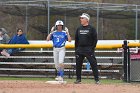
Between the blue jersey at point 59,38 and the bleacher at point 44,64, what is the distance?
2.90m

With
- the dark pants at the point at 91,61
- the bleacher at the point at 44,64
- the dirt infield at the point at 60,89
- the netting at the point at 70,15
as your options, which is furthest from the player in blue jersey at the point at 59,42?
the netting at the point at 70,15

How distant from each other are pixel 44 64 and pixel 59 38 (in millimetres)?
3535

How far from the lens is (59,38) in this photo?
14.4 meters

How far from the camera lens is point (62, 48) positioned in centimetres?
1446

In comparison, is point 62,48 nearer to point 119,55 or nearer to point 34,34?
point 119,55

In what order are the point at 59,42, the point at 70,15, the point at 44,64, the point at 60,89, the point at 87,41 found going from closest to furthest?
the point at 60,89 < the point at 87,41 < the point at 59,42 < the point at 44,64 < the point at 70,15

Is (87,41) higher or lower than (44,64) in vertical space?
higher

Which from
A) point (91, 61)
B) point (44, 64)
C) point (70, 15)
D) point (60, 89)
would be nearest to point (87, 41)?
point (91, 61)

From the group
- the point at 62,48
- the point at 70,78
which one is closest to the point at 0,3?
the point at 70,78

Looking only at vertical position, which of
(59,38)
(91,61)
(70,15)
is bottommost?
(91,61)

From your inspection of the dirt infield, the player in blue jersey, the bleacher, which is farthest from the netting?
the dirt infield

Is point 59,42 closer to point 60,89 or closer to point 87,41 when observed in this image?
point 87,41

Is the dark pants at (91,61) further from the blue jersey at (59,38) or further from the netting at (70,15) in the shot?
the netting at (70,15)

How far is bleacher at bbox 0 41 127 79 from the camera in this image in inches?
680
